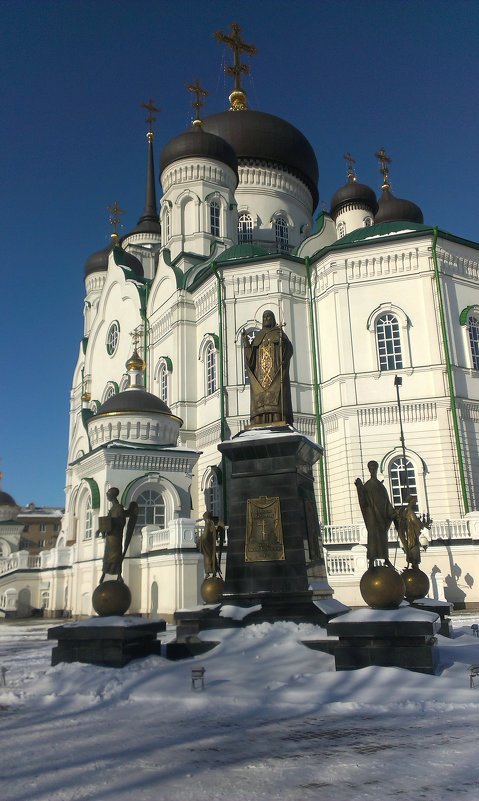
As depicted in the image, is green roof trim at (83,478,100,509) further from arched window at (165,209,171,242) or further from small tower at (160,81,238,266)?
arched window at (165,209,171,242)

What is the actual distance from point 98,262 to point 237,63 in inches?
587

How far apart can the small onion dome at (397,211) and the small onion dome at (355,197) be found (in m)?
1.65

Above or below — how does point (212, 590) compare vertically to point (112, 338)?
below

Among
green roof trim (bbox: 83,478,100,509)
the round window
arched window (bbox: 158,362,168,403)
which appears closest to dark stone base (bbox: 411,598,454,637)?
green roof trim (bbox: 83,478,100,509)

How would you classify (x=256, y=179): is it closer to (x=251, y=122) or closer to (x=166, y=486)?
(x=251, y=122)

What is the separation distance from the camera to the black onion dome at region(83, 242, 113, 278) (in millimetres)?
44688

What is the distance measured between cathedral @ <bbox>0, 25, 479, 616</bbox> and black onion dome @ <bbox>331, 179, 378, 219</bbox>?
4.52 meters

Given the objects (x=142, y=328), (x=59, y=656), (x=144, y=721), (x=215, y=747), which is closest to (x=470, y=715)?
(x=215, y=747)

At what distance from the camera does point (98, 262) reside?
45062mm

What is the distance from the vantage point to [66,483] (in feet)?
130

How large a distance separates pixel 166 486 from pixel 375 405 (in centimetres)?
829

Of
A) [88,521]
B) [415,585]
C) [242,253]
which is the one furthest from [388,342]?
[415,585]

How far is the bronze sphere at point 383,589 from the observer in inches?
323

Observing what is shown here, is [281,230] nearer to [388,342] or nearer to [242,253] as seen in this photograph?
[242,253]
